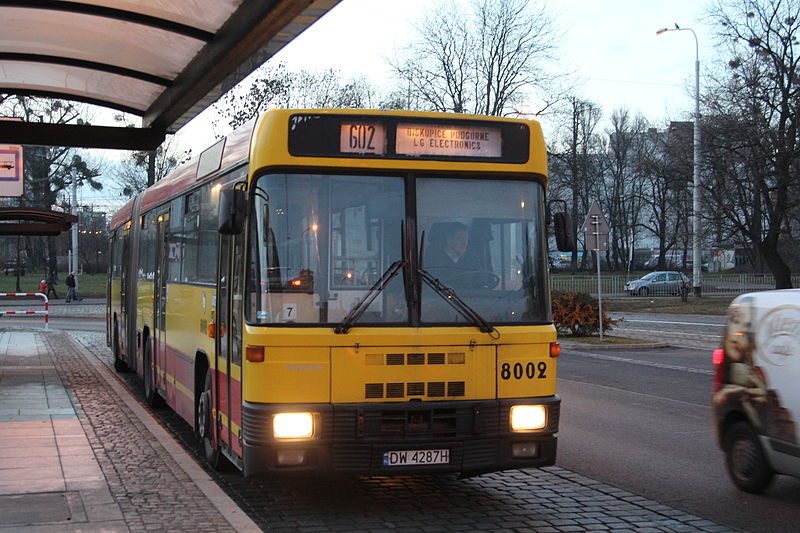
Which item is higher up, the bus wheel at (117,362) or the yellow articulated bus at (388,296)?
the yellow articulated bus at (388,296)

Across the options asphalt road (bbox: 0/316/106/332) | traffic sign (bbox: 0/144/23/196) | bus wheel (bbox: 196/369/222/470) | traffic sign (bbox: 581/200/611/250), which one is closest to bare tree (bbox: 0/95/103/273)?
asphalt road (bbox: 0/316/106/332)

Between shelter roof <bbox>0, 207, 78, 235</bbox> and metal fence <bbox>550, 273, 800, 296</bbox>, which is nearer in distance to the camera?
shelter roof <bbox>0, 207, 78, 235</bbox>

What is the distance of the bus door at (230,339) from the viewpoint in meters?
7.79

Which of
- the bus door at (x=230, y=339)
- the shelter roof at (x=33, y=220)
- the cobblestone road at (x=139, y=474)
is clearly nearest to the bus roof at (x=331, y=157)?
the bus door at (x=230, y=339)

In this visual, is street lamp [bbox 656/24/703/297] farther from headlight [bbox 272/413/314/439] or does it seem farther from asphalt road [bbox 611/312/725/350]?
headlight [bbox 272/413/314/439]

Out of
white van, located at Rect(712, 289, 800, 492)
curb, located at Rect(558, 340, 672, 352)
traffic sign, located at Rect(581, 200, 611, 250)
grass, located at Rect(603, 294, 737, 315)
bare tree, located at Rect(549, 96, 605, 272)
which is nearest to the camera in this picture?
white van, located at Rect(712, 289, 800, 492)

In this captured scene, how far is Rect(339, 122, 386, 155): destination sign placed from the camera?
7.62m

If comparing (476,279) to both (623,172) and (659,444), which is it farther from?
(623,172)

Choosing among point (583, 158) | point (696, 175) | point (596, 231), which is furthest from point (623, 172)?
point (596, 231)

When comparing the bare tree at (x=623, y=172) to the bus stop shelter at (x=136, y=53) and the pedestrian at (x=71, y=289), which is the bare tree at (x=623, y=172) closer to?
the pedestrian at (x=71, y=289)

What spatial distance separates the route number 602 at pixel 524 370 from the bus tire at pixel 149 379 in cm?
708

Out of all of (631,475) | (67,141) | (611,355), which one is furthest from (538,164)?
(611,355)

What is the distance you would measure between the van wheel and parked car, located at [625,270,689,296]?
49372 millimetres

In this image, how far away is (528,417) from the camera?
7551 mm
